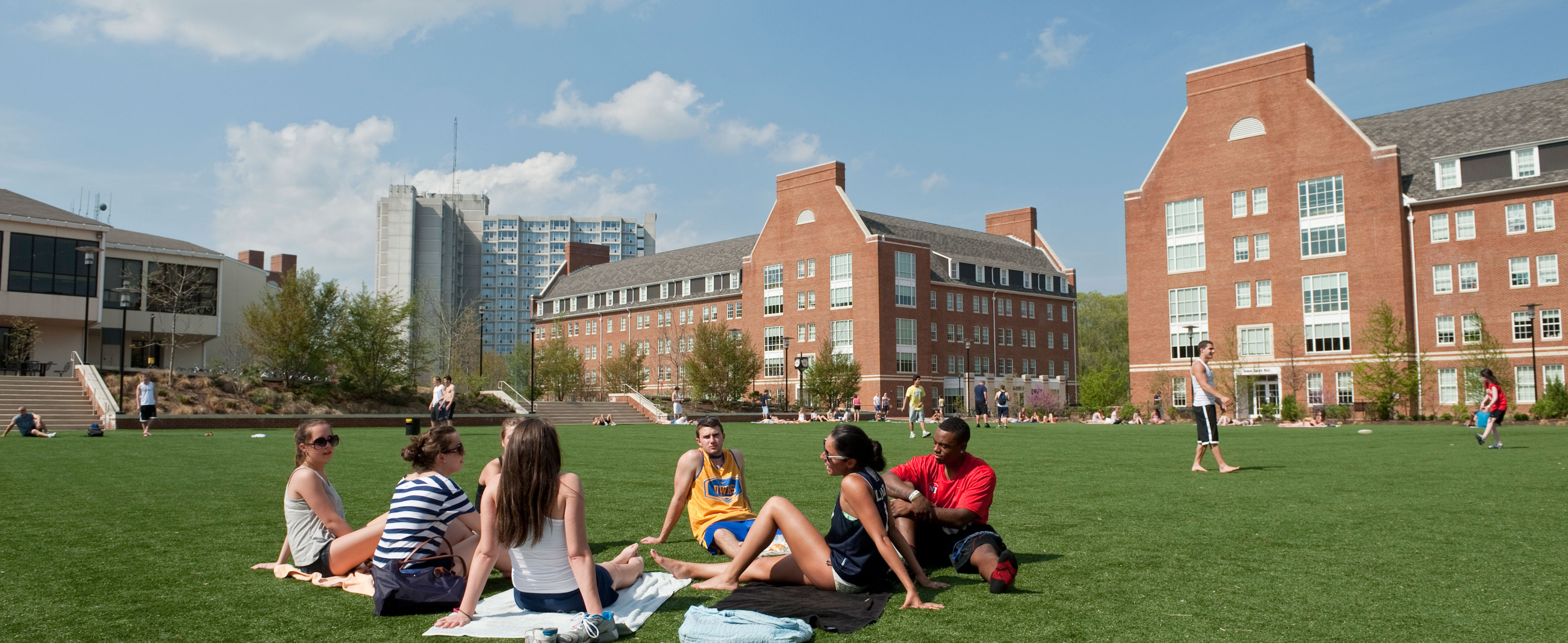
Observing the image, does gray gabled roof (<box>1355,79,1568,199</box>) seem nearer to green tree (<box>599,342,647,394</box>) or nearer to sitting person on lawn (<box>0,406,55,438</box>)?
green tree (<box>599,342,647,394</box>)

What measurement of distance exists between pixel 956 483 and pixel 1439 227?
53.5 meters

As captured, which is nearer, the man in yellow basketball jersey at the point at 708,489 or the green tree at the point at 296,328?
the man in yellow basketball jersey at the point at 708,489

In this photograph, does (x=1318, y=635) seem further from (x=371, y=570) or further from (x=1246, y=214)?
(x=1246, y=214)

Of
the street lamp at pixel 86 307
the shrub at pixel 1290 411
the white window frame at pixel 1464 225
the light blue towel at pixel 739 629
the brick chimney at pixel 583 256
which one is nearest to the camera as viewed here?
the light blue towel at pixel 739 629

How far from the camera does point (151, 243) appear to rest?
61031 millimetres

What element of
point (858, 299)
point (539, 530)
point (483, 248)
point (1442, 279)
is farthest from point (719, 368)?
point (483, 248)


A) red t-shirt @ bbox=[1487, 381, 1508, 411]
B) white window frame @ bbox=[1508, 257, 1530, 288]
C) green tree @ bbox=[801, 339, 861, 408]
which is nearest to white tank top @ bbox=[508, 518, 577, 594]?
red t-shirt @ bbox=[1487, 381, 1508, 411]

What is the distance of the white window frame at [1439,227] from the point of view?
49031mm

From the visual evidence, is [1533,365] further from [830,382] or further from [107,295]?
[107,295]

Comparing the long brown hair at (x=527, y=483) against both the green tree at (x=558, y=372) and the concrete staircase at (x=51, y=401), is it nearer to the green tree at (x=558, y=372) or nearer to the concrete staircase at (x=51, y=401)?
the concrete staircase at (x=51, y=401)

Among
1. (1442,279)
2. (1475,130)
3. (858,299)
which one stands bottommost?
(1442,279)

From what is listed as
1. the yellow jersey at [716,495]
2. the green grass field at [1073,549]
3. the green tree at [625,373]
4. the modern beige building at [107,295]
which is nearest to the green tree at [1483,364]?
the green grass field at [1073,549]

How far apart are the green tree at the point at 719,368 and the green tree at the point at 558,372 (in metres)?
10.5

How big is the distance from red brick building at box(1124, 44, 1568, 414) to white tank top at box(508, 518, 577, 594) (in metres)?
50.3
